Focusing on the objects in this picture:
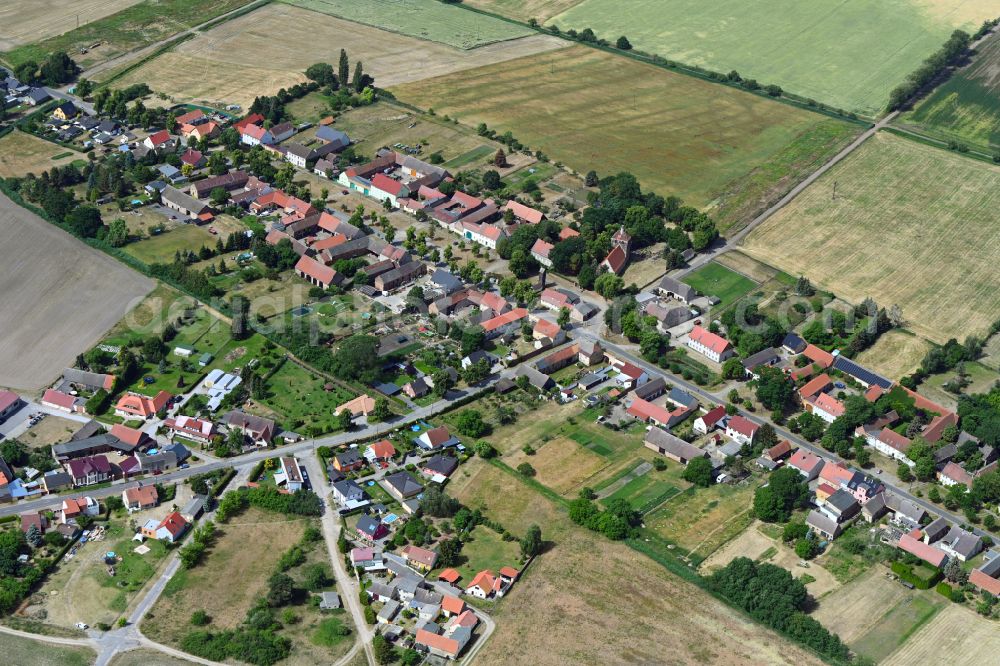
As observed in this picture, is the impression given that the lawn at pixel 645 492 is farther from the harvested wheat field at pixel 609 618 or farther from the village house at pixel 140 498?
the village house at pixel 140 498

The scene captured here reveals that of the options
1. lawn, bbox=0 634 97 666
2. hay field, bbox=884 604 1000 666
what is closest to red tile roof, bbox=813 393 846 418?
hay field, bbox=884 604 1000 666

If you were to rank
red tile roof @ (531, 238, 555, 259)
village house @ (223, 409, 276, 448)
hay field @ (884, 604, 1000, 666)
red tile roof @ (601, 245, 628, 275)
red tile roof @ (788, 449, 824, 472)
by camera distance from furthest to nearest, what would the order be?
red tile roof @ (531, 238, 555, 259) → red tile roof @ (601, 245, 628, 275) → village house @ (223, 409, 276, 448) → red tile roof @ (788, 449, 824, 472) → hay field @ (884, 604, 1000, 666)

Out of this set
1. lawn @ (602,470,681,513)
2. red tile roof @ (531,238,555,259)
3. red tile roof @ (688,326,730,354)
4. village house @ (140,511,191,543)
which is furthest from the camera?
red tile roof @ (531,238,555,259)

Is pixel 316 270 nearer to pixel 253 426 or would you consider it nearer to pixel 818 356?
pixel 253 426

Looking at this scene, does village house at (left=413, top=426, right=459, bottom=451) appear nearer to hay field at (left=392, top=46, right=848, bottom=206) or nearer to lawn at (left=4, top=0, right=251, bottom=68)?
hay field at (left=392, top=46, right=848, bottom=206)

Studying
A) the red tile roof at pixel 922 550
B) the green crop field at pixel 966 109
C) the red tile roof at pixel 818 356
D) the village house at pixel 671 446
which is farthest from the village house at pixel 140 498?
the green crop field at pixel 966 109

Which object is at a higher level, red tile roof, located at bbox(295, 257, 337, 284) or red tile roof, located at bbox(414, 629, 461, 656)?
red tile roof, located at bbox(295, 257, 337, 284)
